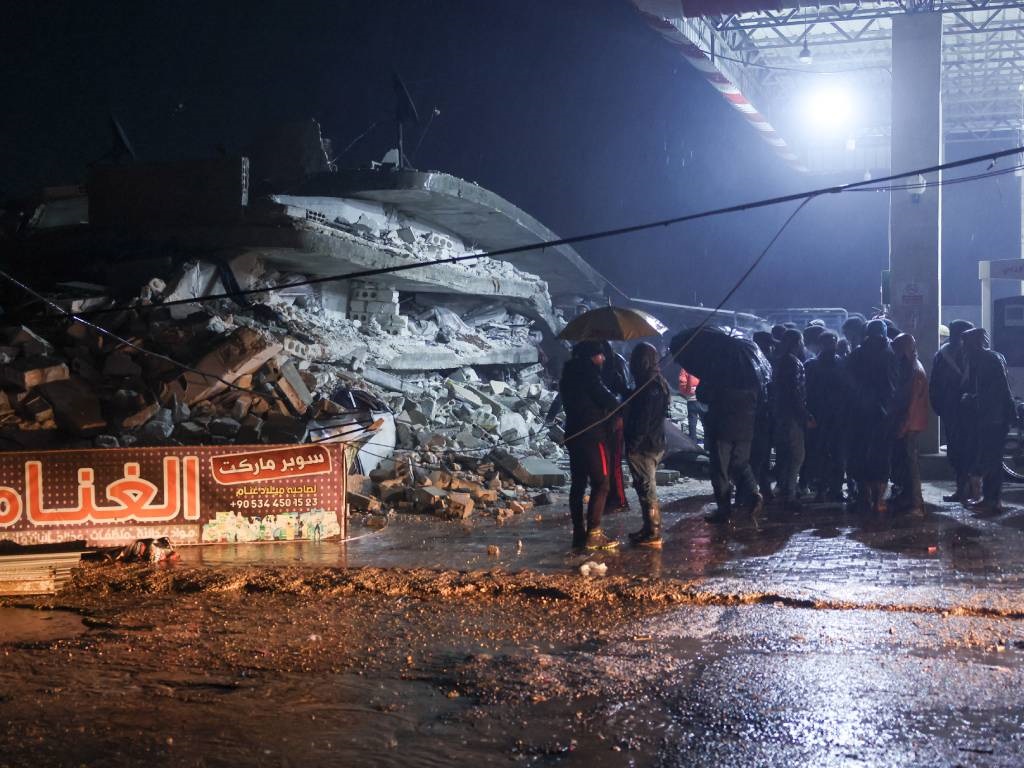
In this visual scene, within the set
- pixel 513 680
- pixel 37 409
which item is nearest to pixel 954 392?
pixel 513 680

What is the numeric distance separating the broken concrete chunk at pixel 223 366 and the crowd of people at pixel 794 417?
210 inches

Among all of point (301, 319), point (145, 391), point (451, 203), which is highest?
point (451, 203)

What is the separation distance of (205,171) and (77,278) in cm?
310

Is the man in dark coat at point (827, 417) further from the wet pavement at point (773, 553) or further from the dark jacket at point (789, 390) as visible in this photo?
the wet pavement at point (773, 553)

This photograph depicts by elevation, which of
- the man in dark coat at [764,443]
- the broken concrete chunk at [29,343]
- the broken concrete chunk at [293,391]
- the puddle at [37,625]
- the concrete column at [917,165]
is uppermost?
the concrete column at [917,165]

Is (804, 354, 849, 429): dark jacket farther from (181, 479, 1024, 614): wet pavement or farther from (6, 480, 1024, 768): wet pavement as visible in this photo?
(6, 480, 1024, 768): wet pavement

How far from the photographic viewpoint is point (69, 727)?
4.09 metres

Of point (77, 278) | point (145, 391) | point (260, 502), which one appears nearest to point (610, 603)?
point (260, 502)

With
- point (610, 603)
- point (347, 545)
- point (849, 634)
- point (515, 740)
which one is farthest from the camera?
point (347, 545)

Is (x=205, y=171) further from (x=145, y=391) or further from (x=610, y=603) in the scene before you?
(x=610, y=603)

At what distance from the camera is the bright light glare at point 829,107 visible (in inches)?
1106

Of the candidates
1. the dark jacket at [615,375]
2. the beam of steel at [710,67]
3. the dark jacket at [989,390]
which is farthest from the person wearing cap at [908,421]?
the beam of steel at [710,67]

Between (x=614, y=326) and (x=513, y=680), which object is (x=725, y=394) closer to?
(x=614, y=326)

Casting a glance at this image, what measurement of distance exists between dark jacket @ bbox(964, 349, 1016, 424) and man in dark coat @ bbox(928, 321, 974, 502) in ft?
0.47
